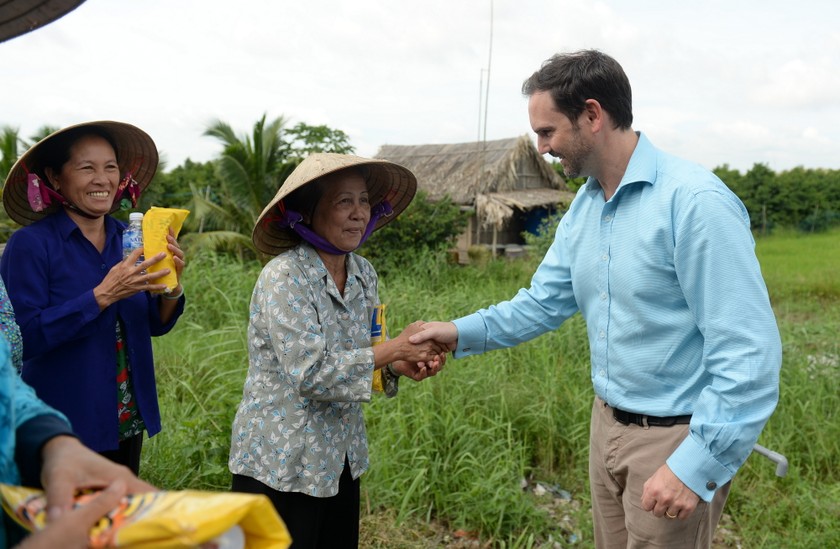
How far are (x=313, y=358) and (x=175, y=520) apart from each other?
1172 millimetres

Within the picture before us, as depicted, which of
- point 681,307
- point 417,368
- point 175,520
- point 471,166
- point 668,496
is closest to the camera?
point 175,520

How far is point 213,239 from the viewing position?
38.2 feet

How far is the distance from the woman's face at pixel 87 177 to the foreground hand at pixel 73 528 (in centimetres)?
159

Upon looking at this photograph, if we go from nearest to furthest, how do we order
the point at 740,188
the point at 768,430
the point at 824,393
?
the point at 768,430 < the point at 824,393 < the point at 740,188

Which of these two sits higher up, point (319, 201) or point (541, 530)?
point (319, 201)

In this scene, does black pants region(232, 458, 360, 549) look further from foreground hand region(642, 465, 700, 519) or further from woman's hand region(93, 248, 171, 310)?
foreground hand region(642, 465, 700, 519)

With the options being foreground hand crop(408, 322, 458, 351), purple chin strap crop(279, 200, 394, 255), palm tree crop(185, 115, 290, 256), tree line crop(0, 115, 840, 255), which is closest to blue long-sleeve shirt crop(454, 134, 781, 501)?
foreground hand crop(408, 322, 458, 351)

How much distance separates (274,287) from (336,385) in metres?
0.35

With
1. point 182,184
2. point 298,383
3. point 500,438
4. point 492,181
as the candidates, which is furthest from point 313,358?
point 182,184

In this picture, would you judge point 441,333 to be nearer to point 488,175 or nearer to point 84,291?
point 84,291

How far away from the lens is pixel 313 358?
6.80ft

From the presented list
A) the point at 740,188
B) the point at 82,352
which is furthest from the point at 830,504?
the point at 740,188

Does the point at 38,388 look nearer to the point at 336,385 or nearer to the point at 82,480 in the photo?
the point at 336,385

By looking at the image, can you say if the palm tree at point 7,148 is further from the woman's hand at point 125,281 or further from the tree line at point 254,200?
the woman's hand at point 125,281
